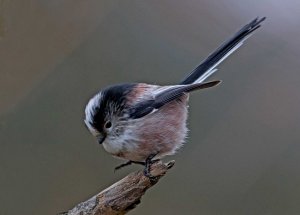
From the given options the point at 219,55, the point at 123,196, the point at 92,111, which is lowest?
the point at 123,196

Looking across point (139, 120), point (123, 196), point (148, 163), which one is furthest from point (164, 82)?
point (123, 196)

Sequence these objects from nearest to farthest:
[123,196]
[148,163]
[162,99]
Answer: [123,196]
[148,163]
[162,99]

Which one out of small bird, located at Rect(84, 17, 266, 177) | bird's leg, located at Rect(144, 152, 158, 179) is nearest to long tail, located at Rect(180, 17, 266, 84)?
small bird, located at Rect(84, 17, 266, 177)

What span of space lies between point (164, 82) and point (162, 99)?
2.37 feet

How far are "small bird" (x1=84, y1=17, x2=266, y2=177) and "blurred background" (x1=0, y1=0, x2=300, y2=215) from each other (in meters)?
0.69

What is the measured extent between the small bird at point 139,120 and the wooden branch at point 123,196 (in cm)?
6

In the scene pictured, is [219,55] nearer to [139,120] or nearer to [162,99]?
[162,99]

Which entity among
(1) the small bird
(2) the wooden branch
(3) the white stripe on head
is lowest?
(2) the wooden branch

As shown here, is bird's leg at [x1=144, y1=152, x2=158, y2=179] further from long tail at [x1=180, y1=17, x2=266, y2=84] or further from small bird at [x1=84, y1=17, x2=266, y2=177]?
long tail at [x1=180, y1=17, x2=266, y2=84]

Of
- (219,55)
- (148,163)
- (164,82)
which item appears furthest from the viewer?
(164,82)

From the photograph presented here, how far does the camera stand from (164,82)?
255 centimetres

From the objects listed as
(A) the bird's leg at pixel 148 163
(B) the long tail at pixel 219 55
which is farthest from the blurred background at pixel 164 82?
(A) the bird's leg at pixel 148 163

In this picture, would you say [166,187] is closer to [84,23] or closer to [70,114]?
[70,114]

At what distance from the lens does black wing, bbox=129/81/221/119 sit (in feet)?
5.82
